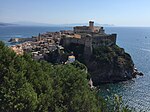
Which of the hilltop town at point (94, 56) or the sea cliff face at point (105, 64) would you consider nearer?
the sea cliff face at point (105, 64)

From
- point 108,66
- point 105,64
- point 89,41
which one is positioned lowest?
point 108,66

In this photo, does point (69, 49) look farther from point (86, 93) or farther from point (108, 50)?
point (86, 93)

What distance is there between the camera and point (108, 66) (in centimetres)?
7100

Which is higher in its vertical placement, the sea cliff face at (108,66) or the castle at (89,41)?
the castle at (89,41)

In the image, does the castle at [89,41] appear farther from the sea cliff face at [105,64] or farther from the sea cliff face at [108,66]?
the sea cliff face at [108,66]

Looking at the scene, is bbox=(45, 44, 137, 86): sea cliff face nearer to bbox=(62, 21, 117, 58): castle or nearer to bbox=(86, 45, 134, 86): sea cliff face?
bbox=(86, 45, 134, 86): sea cliff face

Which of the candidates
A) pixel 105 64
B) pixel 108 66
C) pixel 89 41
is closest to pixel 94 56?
pixel 105 64

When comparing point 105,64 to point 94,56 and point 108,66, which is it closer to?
point 108,66

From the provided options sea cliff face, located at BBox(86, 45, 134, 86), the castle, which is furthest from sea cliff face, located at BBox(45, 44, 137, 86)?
the castle

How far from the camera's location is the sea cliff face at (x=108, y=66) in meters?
69.4

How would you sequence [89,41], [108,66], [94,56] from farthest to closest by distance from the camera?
[89,41]
[94,56]
[108,66]

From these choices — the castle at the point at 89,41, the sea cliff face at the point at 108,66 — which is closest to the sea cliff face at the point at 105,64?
the sea cliff face at the point at 108,66

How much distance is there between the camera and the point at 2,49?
25641 mm

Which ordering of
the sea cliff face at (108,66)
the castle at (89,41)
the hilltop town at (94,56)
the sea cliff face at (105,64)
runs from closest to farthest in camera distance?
the sea cliff face at (108,66)
the sea cliff face at (105,64)
the hilltop town at (94,56)
the castle at (89,41)
